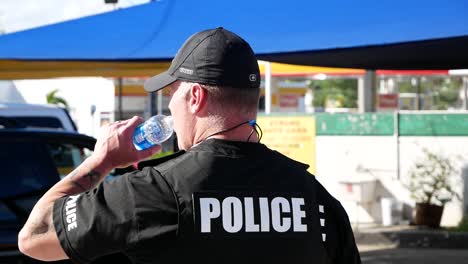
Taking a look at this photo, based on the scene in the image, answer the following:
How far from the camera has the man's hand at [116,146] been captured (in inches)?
87.0

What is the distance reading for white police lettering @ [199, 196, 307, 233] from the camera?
6.61 feet

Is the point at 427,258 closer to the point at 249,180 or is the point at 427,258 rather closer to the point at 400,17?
the point at 400,17

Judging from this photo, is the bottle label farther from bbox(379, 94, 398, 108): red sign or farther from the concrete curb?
bbox(379, 94, 398, 108): red sign

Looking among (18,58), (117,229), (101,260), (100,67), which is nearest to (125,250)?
(117,229)

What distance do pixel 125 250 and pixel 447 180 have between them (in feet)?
31.3

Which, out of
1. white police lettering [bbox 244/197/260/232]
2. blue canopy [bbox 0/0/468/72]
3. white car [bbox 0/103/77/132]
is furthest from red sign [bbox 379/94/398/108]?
white police lettering [bbox 244/197/260/232]

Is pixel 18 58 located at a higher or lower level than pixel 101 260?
higher

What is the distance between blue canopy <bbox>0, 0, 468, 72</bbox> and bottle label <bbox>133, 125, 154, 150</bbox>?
362 centimetres

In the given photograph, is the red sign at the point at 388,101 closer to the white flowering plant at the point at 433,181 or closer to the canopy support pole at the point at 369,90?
the canopy support pole at the point at 369,90

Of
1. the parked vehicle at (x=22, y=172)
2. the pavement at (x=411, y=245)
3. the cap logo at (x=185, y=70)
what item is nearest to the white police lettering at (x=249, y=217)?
the cap logo at (x=185, y=70)

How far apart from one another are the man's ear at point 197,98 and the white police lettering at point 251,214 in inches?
9.3

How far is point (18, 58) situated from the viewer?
22.4ft

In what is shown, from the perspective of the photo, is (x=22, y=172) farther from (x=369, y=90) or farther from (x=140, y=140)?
(x=369, y=90)

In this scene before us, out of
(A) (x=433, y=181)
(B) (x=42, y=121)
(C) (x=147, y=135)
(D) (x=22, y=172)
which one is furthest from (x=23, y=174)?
(A) (x=433, y=181)
